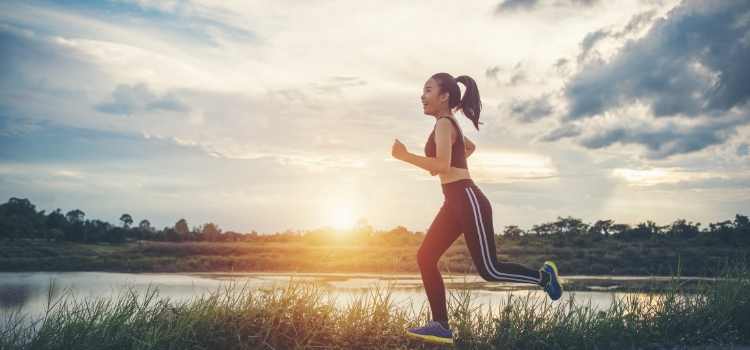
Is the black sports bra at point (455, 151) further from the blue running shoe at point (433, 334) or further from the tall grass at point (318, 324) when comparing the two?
the tall grass at point (318, 324)

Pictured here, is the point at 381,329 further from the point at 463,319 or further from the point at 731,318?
the point at 731,318

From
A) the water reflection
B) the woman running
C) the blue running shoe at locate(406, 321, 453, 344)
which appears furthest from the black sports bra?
the water reflection

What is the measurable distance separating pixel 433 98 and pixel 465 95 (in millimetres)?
294

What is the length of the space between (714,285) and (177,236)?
18.1 meters

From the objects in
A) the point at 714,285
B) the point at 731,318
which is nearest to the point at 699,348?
the point at 731,318

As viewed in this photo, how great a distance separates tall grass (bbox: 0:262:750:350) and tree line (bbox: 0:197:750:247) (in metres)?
14.4

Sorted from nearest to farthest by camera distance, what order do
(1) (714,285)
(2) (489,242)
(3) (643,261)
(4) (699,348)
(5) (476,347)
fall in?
(2) (489,242), (5) (476,347), (4) (699,348), (1) (714,285), (3) (643,261)

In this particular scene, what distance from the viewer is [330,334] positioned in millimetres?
4180

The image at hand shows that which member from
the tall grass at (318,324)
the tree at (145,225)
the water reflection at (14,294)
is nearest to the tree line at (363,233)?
the tree at (145,225)

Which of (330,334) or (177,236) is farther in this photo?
(177,236)

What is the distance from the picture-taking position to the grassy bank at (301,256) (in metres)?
15.4

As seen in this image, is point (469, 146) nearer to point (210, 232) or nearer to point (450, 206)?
point (450, 206)

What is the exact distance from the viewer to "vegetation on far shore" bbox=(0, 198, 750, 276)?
15664mm

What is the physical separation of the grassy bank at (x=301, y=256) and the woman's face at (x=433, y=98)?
10691mm
